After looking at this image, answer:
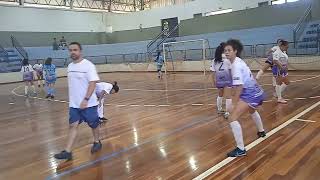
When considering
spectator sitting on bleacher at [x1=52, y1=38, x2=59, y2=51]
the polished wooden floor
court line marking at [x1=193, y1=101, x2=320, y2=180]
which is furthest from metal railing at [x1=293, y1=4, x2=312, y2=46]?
spectator sitting on bleacher at [x1=52, y1=38, x2=59, y2=51]

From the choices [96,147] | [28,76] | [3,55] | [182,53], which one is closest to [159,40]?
[182,53]

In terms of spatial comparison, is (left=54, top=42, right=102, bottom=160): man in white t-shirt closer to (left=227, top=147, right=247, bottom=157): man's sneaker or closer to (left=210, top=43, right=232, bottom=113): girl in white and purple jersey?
(left=227, top=147, right=247, bottom=157): man's sneaker

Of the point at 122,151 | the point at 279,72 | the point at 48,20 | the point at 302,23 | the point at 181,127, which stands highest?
the point at 48,20

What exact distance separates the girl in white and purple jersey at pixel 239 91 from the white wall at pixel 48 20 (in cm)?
2604

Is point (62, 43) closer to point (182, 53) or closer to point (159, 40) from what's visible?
point (159, 40)

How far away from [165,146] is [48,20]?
26892 mm

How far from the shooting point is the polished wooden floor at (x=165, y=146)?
432 cm

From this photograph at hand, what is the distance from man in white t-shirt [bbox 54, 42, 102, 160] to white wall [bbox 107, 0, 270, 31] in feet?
70.3

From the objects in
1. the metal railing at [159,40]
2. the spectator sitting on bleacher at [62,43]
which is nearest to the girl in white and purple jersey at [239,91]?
the metal railing at [159,40]

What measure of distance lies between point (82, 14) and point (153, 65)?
33.2 feet

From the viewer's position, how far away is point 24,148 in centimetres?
600

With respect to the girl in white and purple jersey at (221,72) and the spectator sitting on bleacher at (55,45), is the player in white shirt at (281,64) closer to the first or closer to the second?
the girl in white and purple jersey at (221,72)

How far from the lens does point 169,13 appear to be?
97.0ft

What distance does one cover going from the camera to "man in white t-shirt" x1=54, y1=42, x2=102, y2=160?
490cm
